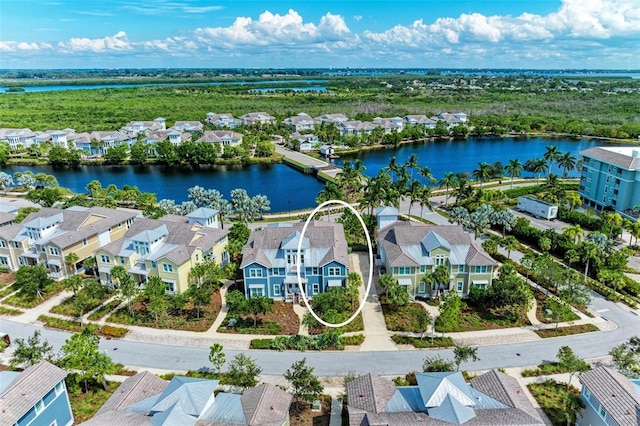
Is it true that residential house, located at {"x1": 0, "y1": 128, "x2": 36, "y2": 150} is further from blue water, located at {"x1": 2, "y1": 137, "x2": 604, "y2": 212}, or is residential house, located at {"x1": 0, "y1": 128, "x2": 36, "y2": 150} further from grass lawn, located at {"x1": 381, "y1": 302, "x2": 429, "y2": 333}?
grass lawn, located at {"x1": 381, "y1": 302, "x2": 429, "y2": 333}

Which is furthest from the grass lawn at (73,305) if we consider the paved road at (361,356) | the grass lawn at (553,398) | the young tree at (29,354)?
the grass lawn at (553,398)

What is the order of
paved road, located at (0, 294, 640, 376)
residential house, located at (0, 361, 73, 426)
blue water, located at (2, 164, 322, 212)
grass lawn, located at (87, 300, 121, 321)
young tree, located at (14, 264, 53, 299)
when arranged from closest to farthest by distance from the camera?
residential house, located at (0, 361, 73, 426)
paved road, located at (0, 294, 640, 376)
grass lawn, located at (87, 300, 121, 321)
young tree, located at (14, 264, 53, 299)
blue water, located at (2, 164, 322, 212)

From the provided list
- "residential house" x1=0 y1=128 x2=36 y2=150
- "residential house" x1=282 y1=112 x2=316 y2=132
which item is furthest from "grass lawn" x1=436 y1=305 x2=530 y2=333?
"residential house" x1=0 y1=128 x2=36 y2=150

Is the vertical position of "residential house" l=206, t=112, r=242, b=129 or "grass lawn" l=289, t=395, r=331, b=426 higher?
"residential house" l=206, t=112, r=242, b=129

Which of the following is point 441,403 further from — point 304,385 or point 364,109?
point 364,109

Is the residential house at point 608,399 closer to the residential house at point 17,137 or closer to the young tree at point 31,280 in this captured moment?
the young tree at point 31,280
